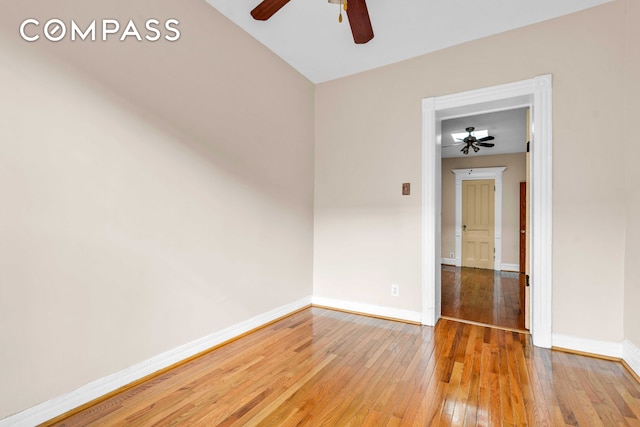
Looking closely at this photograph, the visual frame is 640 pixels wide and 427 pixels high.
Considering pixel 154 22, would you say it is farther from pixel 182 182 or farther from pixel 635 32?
pixel 635 32

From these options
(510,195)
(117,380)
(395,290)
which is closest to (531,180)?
(395,290)

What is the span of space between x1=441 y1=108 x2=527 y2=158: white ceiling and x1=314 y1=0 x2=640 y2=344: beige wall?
170cm

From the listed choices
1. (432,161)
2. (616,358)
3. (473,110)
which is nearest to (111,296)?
(432,161)

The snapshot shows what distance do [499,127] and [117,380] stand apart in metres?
5.81

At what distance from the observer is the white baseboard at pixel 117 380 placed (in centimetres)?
149

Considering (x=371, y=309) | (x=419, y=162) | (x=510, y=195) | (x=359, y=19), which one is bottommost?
(x=371, y=309)

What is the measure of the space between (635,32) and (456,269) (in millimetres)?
5348

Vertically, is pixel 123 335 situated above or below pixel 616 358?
above

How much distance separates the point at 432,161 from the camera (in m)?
3.00

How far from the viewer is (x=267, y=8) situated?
2.18 metres

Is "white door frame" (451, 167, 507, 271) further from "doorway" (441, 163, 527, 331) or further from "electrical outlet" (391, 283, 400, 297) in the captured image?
"electrical outlet" (391, 283, 400, 297)

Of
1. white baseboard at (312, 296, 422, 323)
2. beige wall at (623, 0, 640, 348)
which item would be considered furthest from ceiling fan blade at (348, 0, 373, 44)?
white baseboard at (312, 296, 422, 323)

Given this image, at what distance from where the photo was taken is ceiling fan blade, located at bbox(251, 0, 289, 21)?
209cm

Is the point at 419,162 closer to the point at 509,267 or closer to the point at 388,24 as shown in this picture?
the point at 388,24
